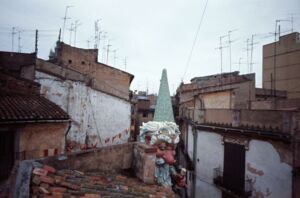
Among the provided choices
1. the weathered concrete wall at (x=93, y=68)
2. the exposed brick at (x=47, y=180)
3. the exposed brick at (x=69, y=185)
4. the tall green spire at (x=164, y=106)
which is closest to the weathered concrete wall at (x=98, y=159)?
the exposed brick at (x=47, y=180)

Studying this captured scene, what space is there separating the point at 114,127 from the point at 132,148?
34.5 feet

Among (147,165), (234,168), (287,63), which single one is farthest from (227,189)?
(287,63)

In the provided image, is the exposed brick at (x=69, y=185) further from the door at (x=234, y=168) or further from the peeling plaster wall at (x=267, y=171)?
the door at (x=234, y=168)

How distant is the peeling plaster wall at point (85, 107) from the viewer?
13.6 meters

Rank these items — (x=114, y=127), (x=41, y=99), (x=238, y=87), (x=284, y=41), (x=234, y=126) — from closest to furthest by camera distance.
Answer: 1. (x=41, y=99)
2. (x=234, y=126)
3. (x=238, y=87)
4. (x=114, y=127)
5. (x=284, y=41)

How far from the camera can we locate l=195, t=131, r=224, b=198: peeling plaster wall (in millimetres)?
13688

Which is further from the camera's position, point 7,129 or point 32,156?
point 32,156

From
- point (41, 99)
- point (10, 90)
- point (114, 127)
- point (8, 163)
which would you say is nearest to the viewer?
point (8, 163)

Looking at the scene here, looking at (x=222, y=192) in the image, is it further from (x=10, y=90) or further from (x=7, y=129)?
(x=10, y=90)

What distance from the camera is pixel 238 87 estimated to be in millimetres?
15789

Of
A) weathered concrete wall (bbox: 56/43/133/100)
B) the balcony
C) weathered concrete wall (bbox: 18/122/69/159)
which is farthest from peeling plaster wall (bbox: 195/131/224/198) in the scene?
weathered concrete wall (bbox: 18/122/69/159)

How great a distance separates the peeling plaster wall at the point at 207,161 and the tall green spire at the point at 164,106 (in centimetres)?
342

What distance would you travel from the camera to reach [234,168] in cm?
1223

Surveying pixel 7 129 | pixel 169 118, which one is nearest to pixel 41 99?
pixel 7 129
